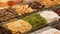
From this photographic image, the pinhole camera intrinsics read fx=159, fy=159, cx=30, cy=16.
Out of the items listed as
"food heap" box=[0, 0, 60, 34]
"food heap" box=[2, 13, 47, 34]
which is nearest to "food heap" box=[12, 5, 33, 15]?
"food heap" box=[0, 0, 60, 34]

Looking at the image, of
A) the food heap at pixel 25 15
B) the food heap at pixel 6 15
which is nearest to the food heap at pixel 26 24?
the food heap at pixel 25 15

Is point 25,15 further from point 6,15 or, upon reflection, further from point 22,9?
point 6,15

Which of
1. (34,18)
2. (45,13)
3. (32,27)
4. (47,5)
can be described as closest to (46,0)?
(47,5)

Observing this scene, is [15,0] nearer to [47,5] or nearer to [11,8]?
[11,8]

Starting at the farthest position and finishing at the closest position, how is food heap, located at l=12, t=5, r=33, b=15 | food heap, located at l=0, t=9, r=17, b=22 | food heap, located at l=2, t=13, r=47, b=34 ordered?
1. food heap, located at l=12, t=5, r=33, b=15
2. food heap, located at l=0, t=9, r=17, b=22
3. food heap, located at l=2, t=13, r=47, b=34

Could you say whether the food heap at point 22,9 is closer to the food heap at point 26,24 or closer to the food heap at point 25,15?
the food heap at point 25,15

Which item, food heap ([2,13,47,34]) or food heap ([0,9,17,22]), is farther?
food heap ([0,9,17,22])

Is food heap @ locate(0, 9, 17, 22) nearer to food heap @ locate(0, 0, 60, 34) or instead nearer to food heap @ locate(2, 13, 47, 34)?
food heap @ locate(0, 0, 60, 34)

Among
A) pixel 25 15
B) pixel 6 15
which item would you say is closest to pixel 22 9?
pixel 25 15
